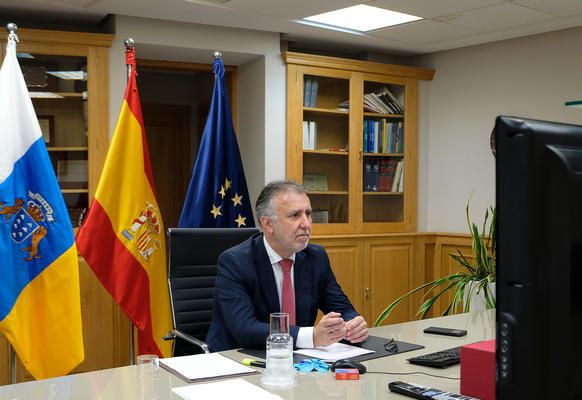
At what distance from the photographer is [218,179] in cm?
404

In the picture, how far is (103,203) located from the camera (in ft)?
11.7

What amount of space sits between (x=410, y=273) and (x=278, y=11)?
2376mm

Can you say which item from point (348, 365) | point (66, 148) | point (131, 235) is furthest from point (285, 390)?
point (66, 148)

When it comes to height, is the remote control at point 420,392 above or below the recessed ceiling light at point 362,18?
below

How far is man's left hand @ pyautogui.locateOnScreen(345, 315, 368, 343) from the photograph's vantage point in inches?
84.8

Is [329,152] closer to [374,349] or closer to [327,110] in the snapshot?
[327,110]

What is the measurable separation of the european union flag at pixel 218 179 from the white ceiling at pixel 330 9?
14.5 inches

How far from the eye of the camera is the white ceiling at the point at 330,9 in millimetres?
3807

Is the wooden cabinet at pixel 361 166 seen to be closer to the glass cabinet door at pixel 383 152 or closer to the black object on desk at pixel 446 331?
the glass cabinet door at pixel 383 152

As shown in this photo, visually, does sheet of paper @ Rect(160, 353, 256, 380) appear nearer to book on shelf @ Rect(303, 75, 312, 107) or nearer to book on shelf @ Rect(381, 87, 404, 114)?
book on shelf @ Rect(303, 75, 312, 107)

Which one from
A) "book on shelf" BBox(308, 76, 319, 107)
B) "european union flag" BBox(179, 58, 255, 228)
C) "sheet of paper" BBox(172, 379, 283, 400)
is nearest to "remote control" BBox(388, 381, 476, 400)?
"sheet of paper" BBox(172, 379, 283, 400)

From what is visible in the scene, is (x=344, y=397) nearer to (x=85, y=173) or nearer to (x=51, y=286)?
(x=51, y=286)

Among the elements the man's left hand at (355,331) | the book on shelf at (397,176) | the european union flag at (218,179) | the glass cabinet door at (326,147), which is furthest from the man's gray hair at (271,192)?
Result: the book on shelf at (397,176)

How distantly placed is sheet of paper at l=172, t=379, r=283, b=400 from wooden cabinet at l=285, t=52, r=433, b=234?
3078mm
